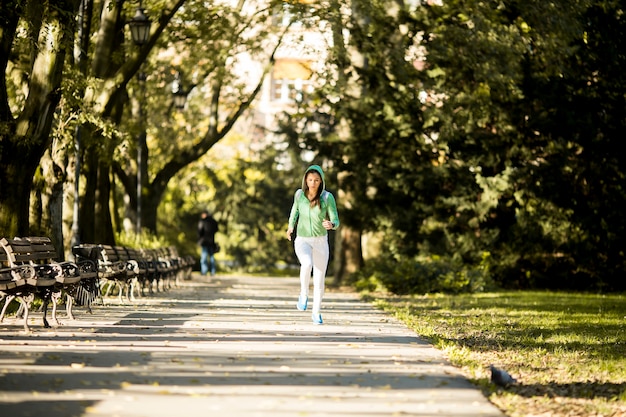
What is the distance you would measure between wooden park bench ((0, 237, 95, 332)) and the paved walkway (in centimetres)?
37

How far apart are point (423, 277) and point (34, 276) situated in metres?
15.4

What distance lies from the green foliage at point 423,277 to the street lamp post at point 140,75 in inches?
272

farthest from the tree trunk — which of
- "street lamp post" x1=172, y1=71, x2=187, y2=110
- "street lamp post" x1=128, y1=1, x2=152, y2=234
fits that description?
"street lamp post" x1=172, y1=71, x2=187, y2=110

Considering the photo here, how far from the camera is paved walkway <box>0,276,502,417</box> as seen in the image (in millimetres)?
8805

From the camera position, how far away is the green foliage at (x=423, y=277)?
96.2ft

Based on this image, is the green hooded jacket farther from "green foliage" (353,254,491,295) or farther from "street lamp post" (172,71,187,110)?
"street lamp post" (172,71,187,110)

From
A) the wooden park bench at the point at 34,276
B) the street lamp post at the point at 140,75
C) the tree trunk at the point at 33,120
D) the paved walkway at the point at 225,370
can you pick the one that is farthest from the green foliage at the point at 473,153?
the paved walkway at the point at 225,370

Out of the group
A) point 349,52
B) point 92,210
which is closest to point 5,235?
point 92,210

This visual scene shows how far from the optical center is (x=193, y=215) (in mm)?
62062

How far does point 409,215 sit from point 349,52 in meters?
4.79

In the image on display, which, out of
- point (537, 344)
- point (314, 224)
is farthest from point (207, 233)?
point (537, 344)

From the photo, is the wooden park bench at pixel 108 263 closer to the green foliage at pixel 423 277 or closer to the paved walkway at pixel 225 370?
the paved walkway at pixel 225 370

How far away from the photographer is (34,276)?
599 inches

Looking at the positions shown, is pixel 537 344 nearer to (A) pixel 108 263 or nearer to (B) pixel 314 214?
(B) pixel 314 214
